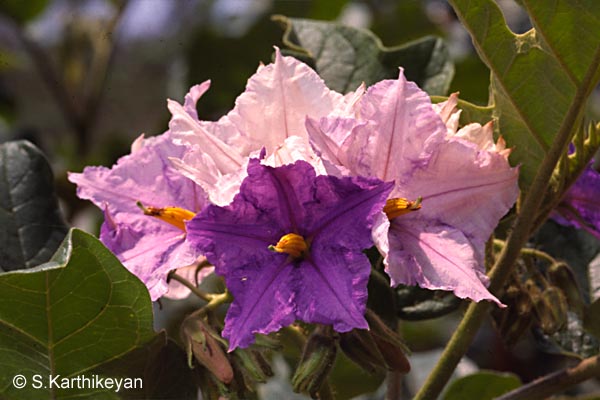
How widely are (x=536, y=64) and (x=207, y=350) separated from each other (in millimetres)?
385

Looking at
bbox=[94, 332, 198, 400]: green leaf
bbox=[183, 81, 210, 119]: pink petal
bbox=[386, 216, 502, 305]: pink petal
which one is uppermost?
bbox=[183, 81, 210, 119]: pink petal

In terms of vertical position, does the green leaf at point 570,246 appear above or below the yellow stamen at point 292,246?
below

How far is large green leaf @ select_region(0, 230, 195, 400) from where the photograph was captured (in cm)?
81

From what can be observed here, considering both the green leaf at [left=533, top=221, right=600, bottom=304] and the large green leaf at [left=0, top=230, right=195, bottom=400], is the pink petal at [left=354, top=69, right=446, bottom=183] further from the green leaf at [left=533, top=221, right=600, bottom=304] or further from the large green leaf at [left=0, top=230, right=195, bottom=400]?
the green leaf at [left=533, top=221, right=600, bottom=304]

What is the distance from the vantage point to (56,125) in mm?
3135

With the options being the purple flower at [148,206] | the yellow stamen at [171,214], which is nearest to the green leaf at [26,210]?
the purple flower at [148,206]

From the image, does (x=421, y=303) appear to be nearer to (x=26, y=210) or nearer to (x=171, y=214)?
(x=171, y=214)

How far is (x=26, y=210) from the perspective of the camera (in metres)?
1.05

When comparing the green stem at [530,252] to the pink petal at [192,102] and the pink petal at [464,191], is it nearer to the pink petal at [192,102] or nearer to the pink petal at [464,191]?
the pink petal at [464,191]

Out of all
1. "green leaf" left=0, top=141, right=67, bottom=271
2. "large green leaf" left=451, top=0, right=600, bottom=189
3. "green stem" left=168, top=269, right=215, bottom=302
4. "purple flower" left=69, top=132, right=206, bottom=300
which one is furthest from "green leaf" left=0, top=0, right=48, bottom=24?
"large green leaf" left=451, top=0, right=600, bottom=189

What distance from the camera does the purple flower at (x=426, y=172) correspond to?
0.79 m

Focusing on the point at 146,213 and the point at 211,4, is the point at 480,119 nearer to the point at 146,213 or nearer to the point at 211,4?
the point at 146,213

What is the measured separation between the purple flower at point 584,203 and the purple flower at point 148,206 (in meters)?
0.36

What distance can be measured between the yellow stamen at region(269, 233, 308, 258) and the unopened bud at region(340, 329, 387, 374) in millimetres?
84
